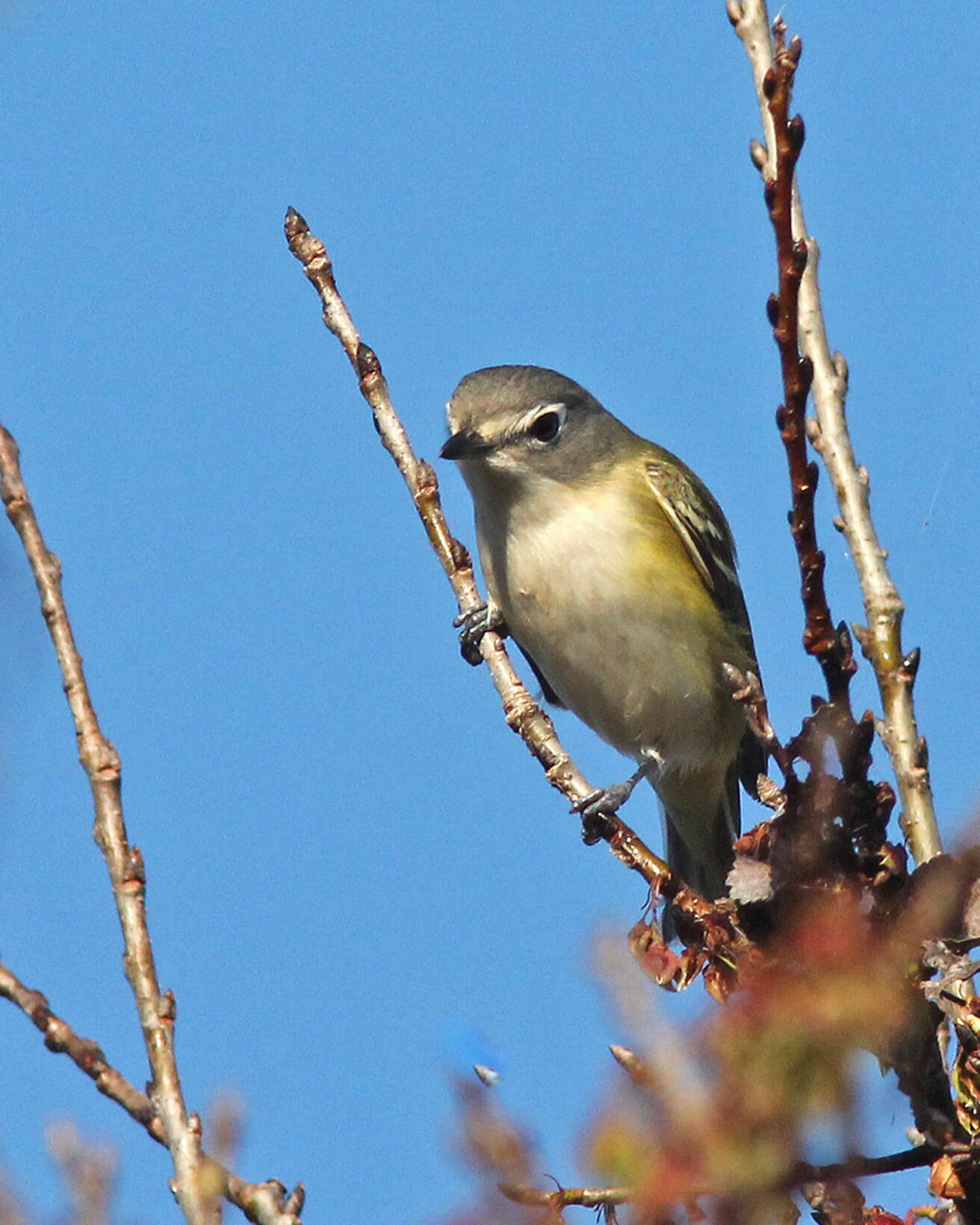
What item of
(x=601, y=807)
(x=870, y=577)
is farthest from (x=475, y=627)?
(x=870, y=577)

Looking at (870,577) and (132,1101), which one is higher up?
(870,577)

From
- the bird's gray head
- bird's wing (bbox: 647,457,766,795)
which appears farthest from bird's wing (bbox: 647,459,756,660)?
the bird's gray head

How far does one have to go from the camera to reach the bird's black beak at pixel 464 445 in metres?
6.17

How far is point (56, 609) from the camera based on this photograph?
273 centimetres

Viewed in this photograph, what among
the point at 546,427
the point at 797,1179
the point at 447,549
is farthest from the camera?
the point at 546,427

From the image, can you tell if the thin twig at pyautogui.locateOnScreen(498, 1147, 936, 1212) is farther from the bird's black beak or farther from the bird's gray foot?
the bird's black beak

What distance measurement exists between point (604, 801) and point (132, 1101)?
3094 millimetres

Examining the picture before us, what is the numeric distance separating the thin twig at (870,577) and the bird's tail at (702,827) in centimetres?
365

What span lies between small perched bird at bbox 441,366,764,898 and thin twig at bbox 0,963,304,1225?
148 inches

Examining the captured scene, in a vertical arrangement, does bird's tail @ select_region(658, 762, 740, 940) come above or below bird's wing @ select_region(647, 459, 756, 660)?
below

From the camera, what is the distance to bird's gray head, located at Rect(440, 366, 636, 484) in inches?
255

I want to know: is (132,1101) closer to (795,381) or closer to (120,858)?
(120,858)

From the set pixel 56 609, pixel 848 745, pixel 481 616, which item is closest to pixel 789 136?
pixel 848 745

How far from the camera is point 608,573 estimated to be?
6.70 meters
